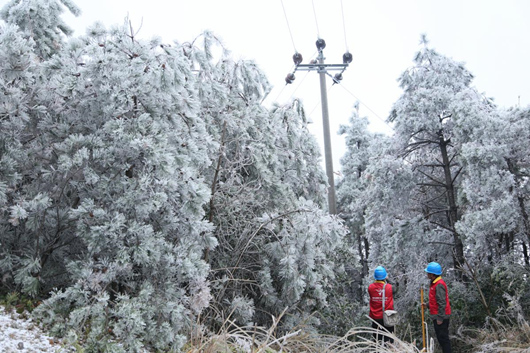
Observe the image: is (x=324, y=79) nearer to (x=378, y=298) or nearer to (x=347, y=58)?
(x=347, y=58)

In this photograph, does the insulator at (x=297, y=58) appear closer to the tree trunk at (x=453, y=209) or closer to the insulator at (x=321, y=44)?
the insulator at (x=321, y=44)

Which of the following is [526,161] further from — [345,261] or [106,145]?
[106,145]

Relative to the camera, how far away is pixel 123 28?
475cm

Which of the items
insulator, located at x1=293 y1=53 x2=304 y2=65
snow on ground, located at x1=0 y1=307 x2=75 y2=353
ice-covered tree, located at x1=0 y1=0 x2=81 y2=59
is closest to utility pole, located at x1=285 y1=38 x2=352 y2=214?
insulator, located at x1=293 y1=53 x2=304 y2=65

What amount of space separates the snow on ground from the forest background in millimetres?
109

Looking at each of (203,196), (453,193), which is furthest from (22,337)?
(453,193)

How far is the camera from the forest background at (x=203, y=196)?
13.0 feet

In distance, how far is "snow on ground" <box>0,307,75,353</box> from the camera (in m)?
3.26

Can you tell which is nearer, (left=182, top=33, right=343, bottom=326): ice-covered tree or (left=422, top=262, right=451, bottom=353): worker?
(left=182, top=33, right=343, bottom=326): ice-covered tree

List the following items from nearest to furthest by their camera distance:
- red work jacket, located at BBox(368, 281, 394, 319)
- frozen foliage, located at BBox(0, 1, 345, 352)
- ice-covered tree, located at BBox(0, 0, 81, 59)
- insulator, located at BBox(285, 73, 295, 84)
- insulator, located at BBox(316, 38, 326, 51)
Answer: frozen foliage, located at BBox(0, 1, 345, 352) → red work jacket, located at BBox(368, 281, 394, 319) → ice-covered tree, located at BBox(0, 0, 81, 59) → insulator, located at BBox(316, 38, 326, 51) → insulator, located at BBox(285, 73, 295, 84)

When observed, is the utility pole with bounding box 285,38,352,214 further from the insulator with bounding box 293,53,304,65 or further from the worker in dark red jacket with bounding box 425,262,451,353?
the worker in dark red jacket with bounding box 425,262,451,353

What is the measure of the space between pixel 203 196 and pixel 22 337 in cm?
171

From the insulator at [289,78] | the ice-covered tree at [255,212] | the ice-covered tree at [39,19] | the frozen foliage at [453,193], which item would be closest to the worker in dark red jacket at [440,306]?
the ice-covered tree at [255,212]

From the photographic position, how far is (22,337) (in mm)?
3449
